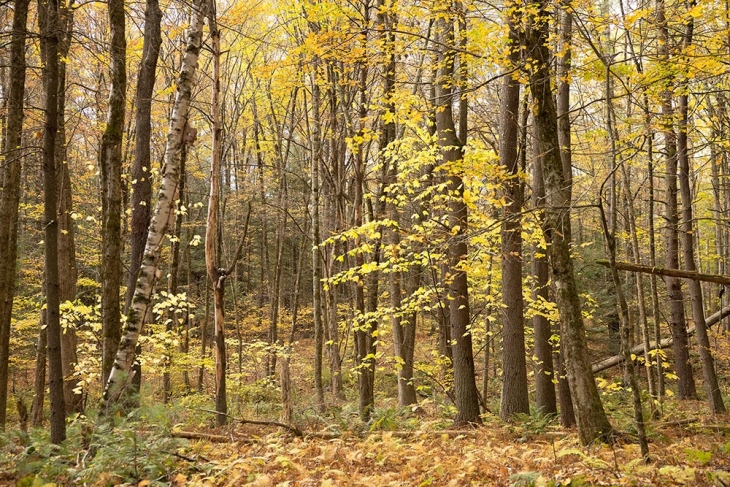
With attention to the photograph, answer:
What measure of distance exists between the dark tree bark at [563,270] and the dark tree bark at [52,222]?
565 centimetres

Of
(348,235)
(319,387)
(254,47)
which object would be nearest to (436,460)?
(348,235)

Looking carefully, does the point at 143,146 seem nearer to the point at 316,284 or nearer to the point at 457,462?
the point at 316,284

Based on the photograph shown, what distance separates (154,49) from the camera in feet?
30.6

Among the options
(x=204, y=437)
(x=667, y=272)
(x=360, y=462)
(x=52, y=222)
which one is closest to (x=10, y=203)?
(x=52, y=222)

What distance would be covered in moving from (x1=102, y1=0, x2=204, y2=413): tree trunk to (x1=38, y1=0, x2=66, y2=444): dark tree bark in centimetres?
69

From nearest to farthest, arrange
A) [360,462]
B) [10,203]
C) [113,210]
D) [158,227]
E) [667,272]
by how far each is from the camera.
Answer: [667,272], [360,462], [158,227], [113,210], [10,203]

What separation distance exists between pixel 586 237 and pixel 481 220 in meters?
26.3

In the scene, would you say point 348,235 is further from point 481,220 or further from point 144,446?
point 144,446

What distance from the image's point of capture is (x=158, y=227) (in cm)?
673

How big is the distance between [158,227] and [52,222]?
1182 mm

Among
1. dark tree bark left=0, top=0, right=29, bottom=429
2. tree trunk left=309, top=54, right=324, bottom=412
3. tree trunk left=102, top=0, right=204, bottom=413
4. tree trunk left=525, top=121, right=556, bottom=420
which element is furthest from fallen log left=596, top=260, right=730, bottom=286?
dark tree bark left=0, top=0, right=29, bottom=429

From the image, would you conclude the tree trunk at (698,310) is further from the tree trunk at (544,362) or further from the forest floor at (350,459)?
the forest floor at (350,459)

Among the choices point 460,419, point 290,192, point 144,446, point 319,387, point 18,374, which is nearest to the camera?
point 144,446

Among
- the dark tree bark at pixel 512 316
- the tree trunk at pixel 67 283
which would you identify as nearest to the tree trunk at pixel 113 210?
the tree trunk at pixel 67 283
